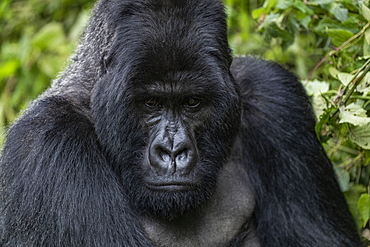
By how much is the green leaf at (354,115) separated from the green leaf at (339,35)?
23.7 inches

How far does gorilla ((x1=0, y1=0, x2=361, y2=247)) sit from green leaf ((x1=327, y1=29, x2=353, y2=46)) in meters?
0.81

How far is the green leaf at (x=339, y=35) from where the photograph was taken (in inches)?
162

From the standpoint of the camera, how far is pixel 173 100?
3576mm

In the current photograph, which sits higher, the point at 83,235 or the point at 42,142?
the point at 42,142

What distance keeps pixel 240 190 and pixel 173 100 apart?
3.21 ft

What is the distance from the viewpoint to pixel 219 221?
4023 millimetres

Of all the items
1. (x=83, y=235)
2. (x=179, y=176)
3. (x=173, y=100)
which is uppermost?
(x=173, y=100)

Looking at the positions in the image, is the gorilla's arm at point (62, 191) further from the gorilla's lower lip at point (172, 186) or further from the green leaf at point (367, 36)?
the green leaf at point (367, 36)

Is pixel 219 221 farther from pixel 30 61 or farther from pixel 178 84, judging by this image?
pixel 30 61

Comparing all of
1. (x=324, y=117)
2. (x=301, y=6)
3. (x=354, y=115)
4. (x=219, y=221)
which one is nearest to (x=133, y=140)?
(x=219, y=221)

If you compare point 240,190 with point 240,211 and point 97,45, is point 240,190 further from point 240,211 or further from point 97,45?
point 97,45

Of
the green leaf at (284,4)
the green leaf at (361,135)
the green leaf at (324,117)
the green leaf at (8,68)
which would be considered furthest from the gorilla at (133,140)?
the green leaf at (8,68)

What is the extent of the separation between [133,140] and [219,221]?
0.88 metres

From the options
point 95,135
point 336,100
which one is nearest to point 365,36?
point 336,100
